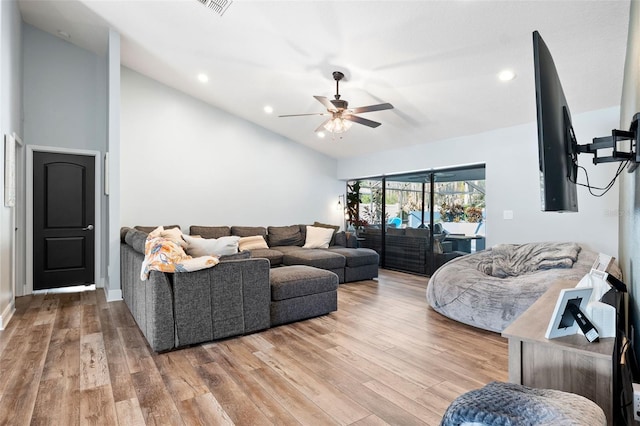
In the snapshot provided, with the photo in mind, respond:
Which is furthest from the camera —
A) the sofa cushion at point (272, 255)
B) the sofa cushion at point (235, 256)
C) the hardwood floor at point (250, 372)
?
the sofa cushion at point (272, 255)

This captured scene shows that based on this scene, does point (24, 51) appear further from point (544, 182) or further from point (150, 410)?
point (544, 182)

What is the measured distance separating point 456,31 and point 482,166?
2.63 metres

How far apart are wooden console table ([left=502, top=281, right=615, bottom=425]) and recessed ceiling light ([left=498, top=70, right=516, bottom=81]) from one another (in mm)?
2806

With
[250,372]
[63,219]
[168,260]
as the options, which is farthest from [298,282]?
[63,219]

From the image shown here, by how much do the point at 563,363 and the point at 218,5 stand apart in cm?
375

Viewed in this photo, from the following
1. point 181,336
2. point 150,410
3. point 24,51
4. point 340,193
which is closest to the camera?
point 150,410

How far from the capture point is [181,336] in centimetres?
274

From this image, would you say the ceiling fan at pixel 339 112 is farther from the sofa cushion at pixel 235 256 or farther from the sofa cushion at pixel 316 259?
the sofa cushion at pixel 316 259

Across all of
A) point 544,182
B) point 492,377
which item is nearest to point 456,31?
point 544,182

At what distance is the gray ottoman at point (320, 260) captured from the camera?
16.8 feet

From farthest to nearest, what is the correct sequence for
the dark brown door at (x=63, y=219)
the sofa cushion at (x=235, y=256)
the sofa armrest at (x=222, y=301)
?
1. the dark brown door at (x=63, y=219)
2. the sofa cushion at (x=235, y=256)
3. the sofa armrest at (x=222, y=301)

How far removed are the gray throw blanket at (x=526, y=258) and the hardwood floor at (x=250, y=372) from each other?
92 cm

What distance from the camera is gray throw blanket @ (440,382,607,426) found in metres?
1.02

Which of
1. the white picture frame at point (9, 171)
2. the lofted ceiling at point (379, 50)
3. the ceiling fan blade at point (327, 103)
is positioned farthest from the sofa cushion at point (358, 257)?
the white picture frame at point (9, 171)
